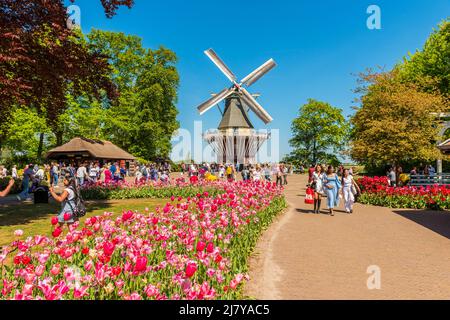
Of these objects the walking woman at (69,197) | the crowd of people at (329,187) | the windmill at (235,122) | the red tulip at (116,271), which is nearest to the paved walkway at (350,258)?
the crowd of people at (329,187)

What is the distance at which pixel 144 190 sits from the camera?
62.0 feet

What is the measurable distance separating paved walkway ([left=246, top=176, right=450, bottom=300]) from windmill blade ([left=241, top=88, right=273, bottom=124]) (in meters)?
38.0

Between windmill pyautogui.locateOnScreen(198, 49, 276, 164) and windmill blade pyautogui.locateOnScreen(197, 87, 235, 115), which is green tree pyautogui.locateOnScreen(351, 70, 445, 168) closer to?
windmill pyautogui.locateOnScreen(198, 49, 276, 164)

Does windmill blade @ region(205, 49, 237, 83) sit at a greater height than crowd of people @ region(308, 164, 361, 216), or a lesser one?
greater

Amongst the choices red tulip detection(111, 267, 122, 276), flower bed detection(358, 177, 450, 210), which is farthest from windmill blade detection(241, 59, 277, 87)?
red tulip detection(111, 267, 122, 276)

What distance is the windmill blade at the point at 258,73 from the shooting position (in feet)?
165

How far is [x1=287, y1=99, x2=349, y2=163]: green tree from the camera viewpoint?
57875 millimetres

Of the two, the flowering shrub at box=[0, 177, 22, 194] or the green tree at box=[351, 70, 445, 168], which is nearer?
the green tree at box=[351, 70, 445, 168]

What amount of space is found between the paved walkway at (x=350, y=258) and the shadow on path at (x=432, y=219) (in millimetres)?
28

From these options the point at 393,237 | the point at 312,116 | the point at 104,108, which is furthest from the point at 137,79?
the point at 393,237

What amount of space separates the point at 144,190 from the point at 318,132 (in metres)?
45.2

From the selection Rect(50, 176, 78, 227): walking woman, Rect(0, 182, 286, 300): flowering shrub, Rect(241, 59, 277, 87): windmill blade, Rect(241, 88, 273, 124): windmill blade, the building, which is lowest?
Rect(0, 182, 286, 300): flowering shrub

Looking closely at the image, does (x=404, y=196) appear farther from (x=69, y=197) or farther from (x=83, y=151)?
(x=83, y=151)

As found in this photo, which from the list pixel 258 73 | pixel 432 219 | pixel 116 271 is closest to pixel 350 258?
pixel 116 271
